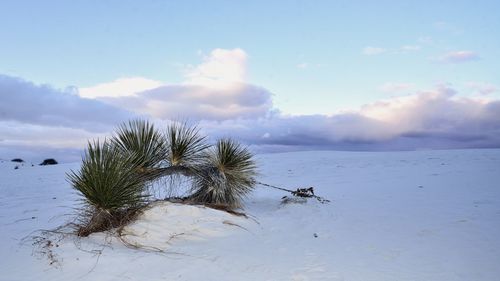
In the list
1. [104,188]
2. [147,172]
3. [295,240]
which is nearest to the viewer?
[104,188]

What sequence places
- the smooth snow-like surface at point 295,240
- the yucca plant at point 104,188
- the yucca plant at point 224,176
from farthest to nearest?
the yucca plant at point 224,176
the yucca plant at point 104,188
the smooth snow-like surface at point 295,240

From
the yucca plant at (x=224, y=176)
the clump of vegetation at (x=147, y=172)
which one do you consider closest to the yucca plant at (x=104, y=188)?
the clump of vegetation at (x=147, y=172)

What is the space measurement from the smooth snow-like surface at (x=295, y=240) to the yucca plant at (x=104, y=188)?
380mm

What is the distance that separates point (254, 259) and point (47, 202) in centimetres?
770

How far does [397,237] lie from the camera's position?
23.2 feet

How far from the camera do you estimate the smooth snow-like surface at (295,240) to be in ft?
17.8

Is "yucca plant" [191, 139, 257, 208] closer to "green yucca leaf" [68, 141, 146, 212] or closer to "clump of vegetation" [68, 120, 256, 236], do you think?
"clump of vegetation" [68, 120, 256, 236]

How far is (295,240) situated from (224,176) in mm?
2795

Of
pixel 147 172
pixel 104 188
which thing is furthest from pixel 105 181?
pixel 147 172

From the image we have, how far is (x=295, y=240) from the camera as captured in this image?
7.07 metres

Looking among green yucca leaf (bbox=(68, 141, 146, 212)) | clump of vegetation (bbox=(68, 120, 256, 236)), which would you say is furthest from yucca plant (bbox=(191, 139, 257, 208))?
green yucca leaf (bbox=(68, 141, 146, 212))

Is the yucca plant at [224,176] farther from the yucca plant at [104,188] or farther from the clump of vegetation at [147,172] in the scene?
the yucca plant at [104,188]

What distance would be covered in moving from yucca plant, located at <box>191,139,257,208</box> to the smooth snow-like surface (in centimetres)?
65

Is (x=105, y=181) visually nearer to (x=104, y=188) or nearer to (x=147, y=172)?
(x=104, y=188)
